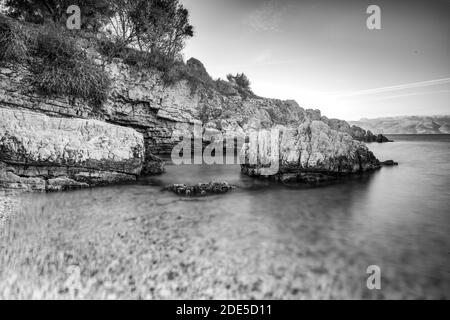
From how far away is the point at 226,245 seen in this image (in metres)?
3.97

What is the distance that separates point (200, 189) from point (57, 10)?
1735 cm

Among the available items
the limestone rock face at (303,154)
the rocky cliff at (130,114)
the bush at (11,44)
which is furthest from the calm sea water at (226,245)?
the bush at (11,44)

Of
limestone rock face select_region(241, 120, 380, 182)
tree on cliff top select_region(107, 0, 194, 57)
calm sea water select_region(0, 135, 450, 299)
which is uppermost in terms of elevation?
tree on cliff top select_region(107, 0, 194, 57)

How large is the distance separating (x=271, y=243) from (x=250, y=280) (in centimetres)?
115

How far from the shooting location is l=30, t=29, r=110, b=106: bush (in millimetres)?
9875

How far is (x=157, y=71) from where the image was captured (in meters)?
15.9

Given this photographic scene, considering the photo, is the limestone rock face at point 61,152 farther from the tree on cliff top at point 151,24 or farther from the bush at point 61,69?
the tree on cliff top at point 151,24

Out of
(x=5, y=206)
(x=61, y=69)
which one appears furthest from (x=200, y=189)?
(x=61, y=69)

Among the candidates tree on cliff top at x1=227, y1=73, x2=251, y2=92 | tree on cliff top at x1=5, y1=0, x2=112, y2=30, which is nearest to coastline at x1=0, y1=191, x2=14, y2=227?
tree on cliff top at x1=5, y1=0, x2=112, y2=30

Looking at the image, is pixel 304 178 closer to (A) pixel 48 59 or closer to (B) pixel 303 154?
(B) pixel 303 154

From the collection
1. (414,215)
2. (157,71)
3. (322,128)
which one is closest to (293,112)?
(157,71)

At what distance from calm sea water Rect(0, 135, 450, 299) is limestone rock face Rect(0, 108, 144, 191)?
3.20 ft

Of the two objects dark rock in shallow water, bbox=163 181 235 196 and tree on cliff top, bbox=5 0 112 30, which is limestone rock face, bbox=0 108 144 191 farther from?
tree on cliff top, bbox=5 0 112 30

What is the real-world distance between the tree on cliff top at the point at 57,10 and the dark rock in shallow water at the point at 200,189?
15.5m
